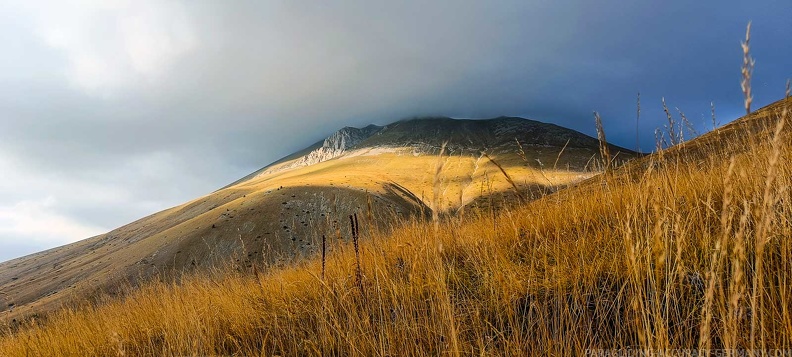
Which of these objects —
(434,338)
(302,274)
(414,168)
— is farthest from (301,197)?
(414,168)

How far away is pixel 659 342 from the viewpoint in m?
1.62

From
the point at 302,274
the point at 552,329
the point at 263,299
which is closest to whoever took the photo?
the point at 552,329

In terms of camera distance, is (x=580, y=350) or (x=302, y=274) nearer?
(x=580, y=350)

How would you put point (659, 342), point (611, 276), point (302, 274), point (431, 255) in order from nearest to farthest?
1. point (659, 342)
2. point (611, 276)
3. point (431, 255)
4. point (302, 274)

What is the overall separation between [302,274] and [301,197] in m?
38.3

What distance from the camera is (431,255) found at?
3.53 metres

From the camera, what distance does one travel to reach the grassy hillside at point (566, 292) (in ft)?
5.73

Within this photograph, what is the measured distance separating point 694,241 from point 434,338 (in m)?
2.03

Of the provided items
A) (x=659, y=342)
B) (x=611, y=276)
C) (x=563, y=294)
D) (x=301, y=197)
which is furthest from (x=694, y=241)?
(x=301, y=197)

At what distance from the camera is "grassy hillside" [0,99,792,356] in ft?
5.73

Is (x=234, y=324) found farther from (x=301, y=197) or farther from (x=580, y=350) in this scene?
(x=301, y=197)

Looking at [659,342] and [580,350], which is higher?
[659,342]

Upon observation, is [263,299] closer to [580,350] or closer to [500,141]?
[580,350]

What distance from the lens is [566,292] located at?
261 cm
